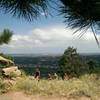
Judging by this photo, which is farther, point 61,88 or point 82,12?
point 61,88

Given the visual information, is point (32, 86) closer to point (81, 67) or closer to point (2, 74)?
point (2, 74)

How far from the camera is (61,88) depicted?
36.5 ft

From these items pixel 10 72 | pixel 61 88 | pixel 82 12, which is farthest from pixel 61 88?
pixel 82 12

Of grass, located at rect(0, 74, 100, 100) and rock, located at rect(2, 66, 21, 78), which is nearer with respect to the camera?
grass, located at rect(0, 74, 100, 100)

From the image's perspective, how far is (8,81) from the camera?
→ 11.5m

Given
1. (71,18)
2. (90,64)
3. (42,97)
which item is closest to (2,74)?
(42,97)

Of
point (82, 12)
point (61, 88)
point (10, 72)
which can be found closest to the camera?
point (82, 12)

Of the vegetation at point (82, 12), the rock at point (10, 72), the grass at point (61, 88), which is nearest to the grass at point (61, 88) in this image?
the grass at point (61, 88)

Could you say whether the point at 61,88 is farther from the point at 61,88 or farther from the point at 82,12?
the point at 82,12

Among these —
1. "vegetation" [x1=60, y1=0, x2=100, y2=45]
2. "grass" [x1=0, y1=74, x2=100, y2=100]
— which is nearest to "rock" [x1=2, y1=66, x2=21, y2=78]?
"grass" [x1=0, y1=74, x2=100, y2=100]

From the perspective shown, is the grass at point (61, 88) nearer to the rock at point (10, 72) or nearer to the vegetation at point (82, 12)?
the rock at point (10, 72)

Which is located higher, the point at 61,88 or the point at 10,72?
the point at 10,72

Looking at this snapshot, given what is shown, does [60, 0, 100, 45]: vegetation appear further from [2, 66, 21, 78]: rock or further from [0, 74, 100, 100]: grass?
[2, 66, 21, 78]: rock

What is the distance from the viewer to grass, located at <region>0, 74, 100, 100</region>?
A: 422 inches
